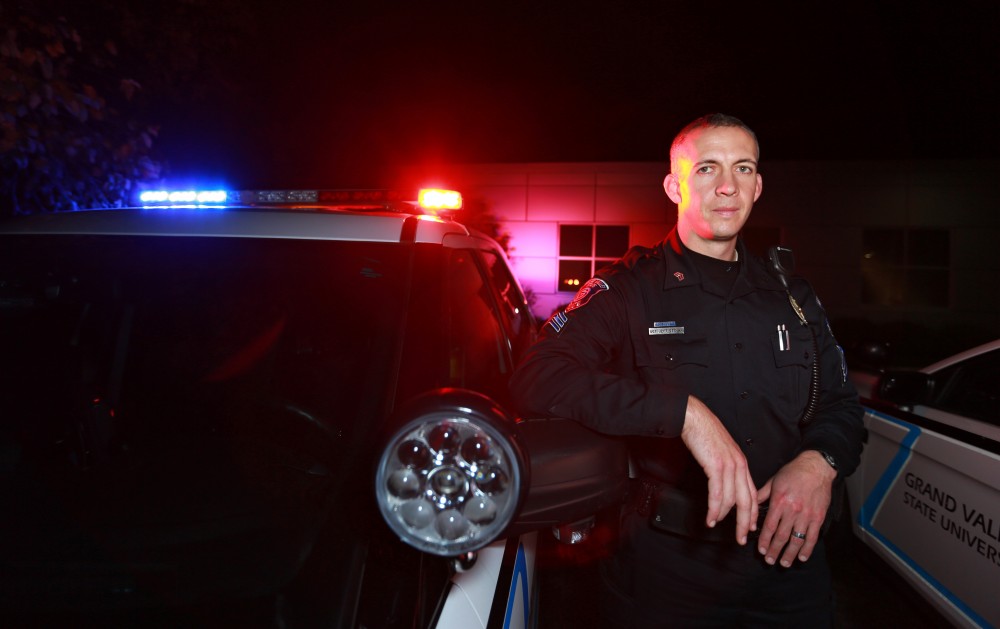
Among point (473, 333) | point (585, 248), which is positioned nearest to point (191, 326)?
point (473, 333)

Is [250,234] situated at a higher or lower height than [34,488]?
higher

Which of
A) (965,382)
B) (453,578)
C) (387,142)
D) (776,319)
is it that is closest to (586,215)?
(387,142)

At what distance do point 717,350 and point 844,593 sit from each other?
2621mm

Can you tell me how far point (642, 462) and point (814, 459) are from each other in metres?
0.50

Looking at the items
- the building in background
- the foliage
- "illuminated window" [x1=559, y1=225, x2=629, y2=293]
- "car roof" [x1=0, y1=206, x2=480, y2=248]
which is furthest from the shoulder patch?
"illuminated window" [x1=559, y1=225, x2=629, y2=293]

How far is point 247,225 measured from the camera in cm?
201

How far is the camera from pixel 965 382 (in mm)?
2992

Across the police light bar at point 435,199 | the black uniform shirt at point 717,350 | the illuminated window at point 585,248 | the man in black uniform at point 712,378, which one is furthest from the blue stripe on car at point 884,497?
the illuminated window at point 585,248

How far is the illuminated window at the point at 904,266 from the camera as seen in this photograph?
12711 mm

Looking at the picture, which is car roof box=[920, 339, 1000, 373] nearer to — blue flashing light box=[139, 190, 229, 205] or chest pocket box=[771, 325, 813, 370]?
chest pocket box=[771, 325, 813, 370]

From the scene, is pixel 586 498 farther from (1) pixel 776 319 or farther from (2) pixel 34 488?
(2) pixel 34 488

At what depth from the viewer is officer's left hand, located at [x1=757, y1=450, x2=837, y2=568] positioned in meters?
1.45

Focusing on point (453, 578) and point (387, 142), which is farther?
point (387, 142)

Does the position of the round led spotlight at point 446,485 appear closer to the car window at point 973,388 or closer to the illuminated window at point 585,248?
the car window at point 973,388
